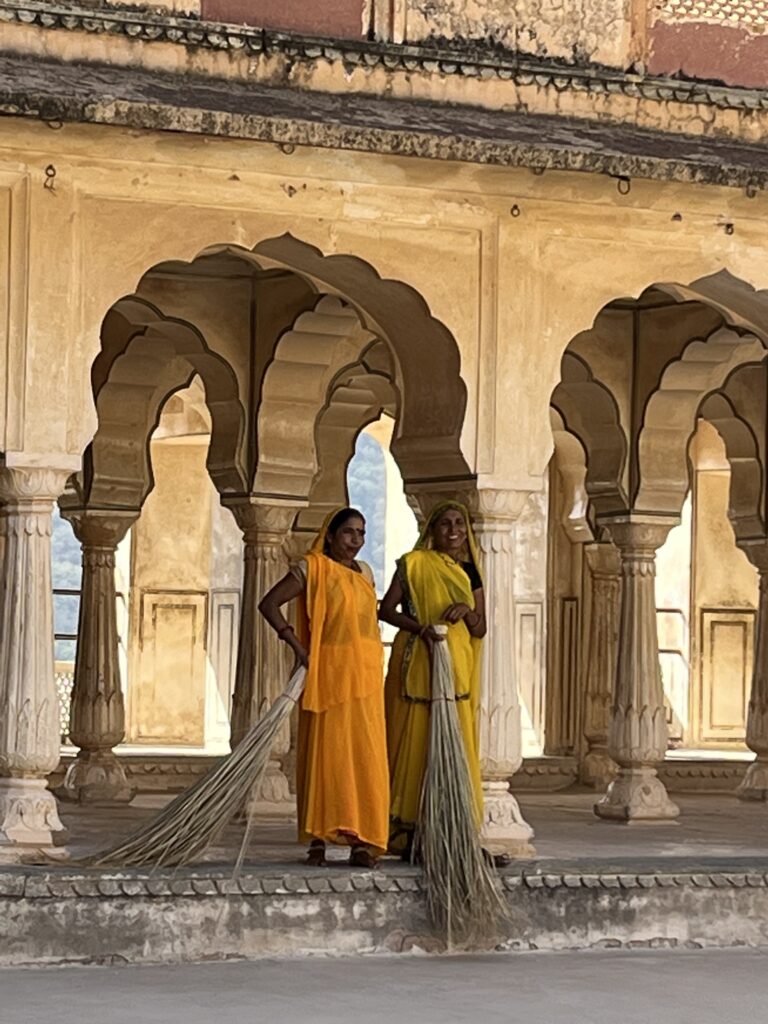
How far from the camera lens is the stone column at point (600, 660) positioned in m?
15.3

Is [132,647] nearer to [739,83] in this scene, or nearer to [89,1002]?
[739,83]

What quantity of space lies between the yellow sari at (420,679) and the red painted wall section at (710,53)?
2424 millimetres

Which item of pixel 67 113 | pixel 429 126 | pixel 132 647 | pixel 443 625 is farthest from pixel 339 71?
pixel 132 647

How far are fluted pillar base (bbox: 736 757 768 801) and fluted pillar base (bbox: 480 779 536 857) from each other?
4.86 m

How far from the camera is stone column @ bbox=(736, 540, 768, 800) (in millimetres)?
14477

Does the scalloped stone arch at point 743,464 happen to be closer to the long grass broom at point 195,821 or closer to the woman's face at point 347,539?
the woman's face at point 347,539

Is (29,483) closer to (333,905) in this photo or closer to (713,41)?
(333,905)

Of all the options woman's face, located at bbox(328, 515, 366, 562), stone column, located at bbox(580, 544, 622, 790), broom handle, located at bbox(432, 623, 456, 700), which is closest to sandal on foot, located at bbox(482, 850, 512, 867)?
broom handle, located at bbox(432, 623, 456, 700)

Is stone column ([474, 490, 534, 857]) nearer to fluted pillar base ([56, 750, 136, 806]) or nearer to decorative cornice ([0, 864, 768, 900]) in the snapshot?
decorative cornice ([0, 864, 768, 900])

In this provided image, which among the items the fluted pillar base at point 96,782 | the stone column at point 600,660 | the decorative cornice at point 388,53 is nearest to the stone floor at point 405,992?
the decorative cornice at point 388,53

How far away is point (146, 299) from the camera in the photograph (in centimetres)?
1251

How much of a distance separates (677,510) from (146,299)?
324 cm

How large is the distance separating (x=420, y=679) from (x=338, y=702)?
431mm

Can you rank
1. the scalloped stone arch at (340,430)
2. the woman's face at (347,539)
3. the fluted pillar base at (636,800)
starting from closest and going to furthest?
the woman's face at (347,539) < the fluted pillar base at (636,800) < the scalloped stone arch at (340,430)
